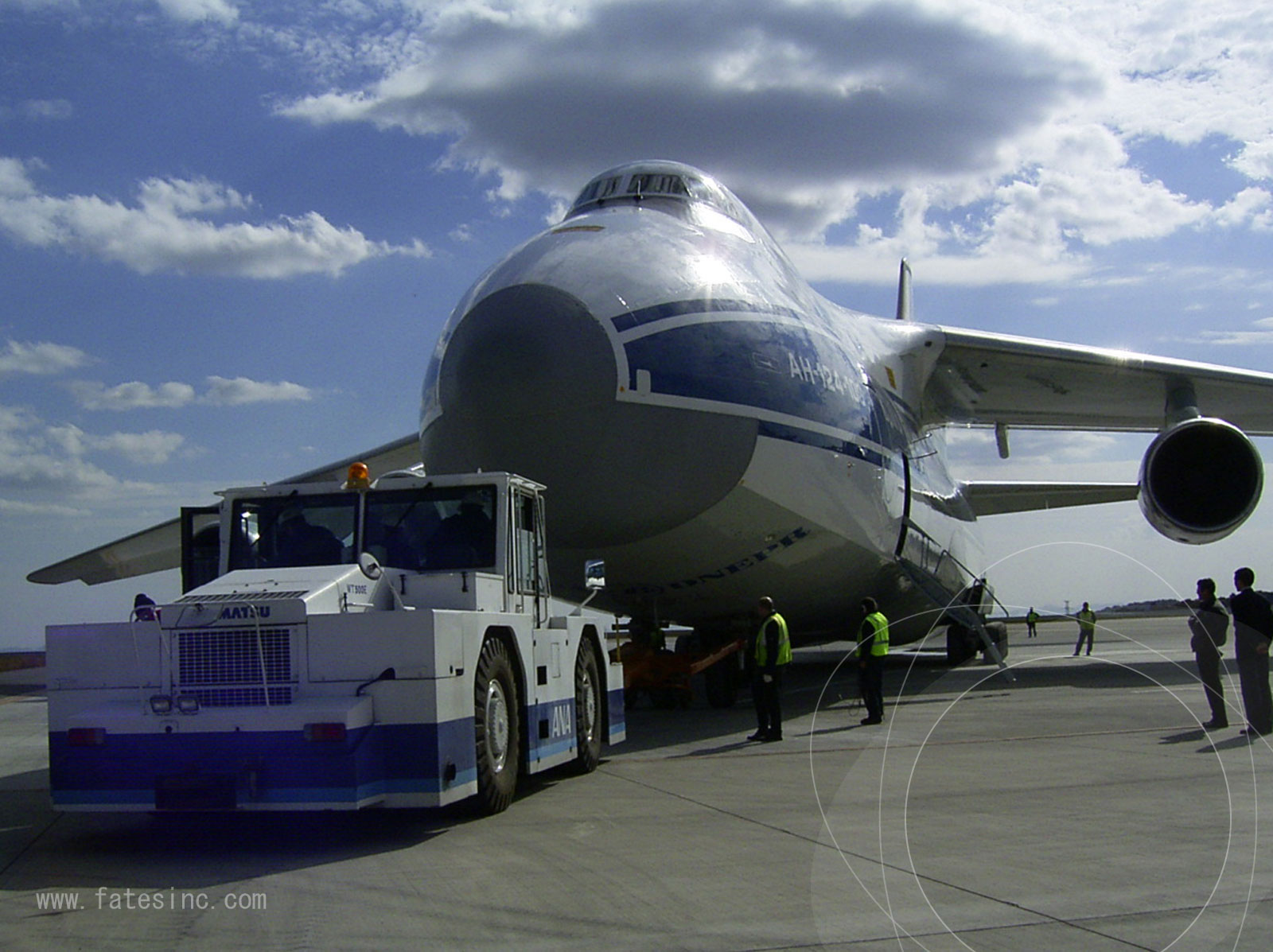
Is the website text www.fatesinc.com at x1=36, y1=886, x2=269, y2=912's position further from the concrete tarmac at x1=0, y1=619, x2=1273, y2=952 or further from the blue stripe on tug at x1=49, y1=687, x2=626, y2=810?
the blue stripe on tug at x1=49, y1=687, x2=626, y2=810

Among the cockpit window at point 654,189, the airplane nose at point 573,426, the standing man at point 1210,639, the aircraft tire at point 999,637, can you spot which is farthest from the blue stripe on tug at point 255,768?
the aircraft tire at point 999,637

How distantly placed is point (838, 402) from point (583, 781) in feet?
18.1

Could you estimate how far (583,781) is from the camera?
9258mm

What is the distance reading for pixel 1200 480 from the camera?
15.3m

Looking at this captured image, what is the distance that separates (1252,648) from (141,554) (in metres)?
16.1

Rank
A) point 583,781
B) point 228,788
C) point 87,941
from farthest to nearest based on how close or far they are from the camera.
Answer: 1. point 583,781
2. point 228,788
3. point 87,941

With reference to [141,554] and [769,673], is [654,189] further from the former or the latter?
[141,554]

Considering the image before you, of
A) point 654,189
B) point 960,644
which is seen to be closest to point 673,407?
point 654,189

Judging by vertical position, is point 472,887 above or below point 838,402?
below

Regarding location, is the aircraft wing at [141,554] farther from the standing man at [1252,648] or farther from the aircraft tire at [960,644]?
the standing man at [1252,648]

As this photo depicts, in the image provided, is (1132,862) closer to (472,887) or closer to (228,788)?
(472,887)

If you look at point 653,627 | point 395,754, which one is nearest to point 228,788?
point 395,754

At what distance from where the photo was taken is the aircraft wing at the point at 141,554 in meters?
19.2

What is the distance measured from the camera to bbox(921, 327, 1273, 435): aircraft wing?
16906mm
